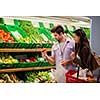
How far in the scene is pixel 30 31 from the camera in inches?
134

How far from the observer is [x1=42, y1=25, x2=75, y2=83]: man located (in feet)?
Result: 11.2

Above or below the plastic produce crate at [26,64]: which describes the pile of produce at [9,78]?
below

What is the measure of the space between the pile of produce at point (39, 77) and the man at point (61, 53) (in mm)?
92

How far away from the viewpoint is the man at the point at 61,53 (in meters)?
3.40

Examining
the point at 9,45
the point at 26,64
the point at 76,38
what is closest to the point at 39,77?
the point at 26,64

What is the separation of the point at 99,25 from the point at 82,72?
55cm

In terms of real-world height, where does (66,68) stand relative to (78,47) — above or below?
below

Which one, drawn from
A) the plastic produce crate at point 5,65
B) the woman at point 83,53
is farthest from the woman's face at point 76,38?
the plastic produce crate at point 5,65

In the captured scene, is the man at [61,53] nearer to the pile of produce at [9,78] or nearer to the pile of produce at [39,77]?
the pile of produce at [39,77]

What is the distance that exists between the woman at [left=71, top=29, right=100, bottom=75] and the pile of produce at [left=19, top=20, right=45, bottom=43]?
15.5 inches

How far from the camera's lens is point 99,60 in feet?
11.0

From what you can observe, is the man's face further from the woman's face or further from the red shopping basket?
the red shopping basket
